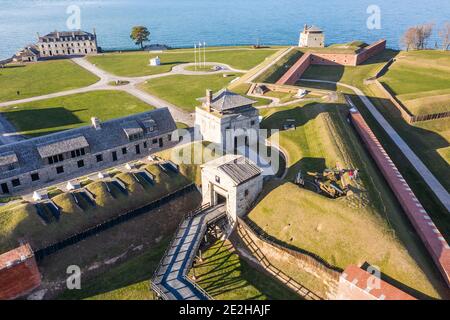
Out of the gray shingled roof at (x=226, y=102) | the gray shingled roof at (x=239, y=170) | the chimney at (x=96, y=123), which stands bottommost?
the gray shingled roof at (x=239, y=170)

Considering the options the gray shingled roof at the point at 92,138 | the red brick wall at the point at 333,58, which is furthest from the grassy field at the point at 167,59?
the gray shingled roof at the point at 92,138

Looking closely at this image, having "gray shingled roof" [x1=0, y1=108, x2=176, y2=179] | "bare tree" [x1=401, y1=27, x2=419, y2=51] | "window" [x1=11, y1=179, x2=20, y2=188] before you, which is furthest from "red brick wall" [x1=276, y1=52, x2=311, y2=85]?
"window" [x1=11, y1=179, x2=20, y2=188]

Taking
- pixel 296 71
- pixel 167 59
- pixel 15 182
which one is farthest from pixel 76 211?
pixel 167 59

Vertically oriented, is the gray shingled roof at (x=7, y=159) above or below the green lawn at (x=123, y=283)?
above

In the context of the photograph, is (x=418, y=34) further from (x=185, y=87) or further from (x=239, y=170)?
(x=239, y=170)

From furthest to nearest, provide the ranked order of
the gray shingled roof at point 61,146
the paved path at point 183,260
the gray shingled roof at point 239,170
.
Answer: the gray shingled roof at point 61,146, the gray shingled roof at point 239,170, the paved path at point 183,260

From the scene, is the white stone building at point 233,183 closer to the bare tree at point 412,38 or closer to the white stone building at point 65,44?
the white stone building at point 65,44

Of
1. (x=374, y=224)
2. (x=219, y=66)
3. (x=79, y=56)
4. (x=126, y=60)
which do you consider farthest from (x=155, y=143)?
(x=79, y=56)
